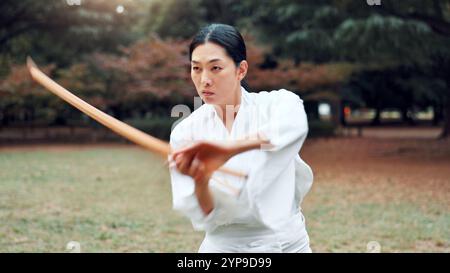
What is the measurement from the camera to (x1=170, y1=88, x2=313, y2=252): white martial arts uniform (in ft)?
3.91

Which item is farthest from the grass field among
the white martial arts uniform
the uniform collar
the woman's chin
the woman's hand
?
the woman's hand

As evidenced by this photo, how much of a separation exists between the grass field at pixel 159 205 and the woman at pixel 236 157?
149 inches

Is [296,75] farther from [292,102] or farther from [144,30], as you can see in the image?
[292,102]

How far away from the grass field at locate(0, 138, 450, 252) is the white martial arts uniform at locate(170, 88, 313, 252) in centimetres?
376

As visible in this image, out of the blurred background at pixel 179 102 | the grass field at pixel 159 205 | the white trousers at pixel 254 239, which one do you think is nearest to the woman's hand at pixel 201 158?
the white trousers at pixel 254 239

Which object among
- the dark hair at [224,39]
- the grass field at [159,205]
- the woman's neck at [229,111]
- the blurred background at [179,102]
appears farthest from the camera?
the blurred background at [179,102]

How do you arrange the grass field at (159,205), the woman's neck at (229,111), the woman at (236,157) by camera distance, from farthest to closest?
1. the grass field at (159,205)
2. the woman's neck at (229,111)
3. the woman at (236,157)

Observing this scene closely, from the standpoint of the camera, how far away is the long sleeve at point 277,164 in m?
1.19

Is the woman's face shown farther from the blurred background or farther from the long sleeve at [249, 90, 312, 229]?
the blurred background

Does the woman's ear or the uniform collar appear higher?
the woman's ear

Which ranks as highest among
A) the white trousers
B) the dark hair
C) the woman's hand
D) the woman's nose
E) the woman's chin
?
the dark hair

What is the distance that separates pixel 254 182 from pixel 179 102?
16836mm

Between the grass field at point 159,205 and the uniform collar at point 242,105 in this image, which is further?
the grass field at point 159,205

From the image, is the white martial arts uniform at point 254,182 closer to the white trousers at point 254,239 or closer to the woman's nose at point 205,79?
the white trousers at point 254,239
